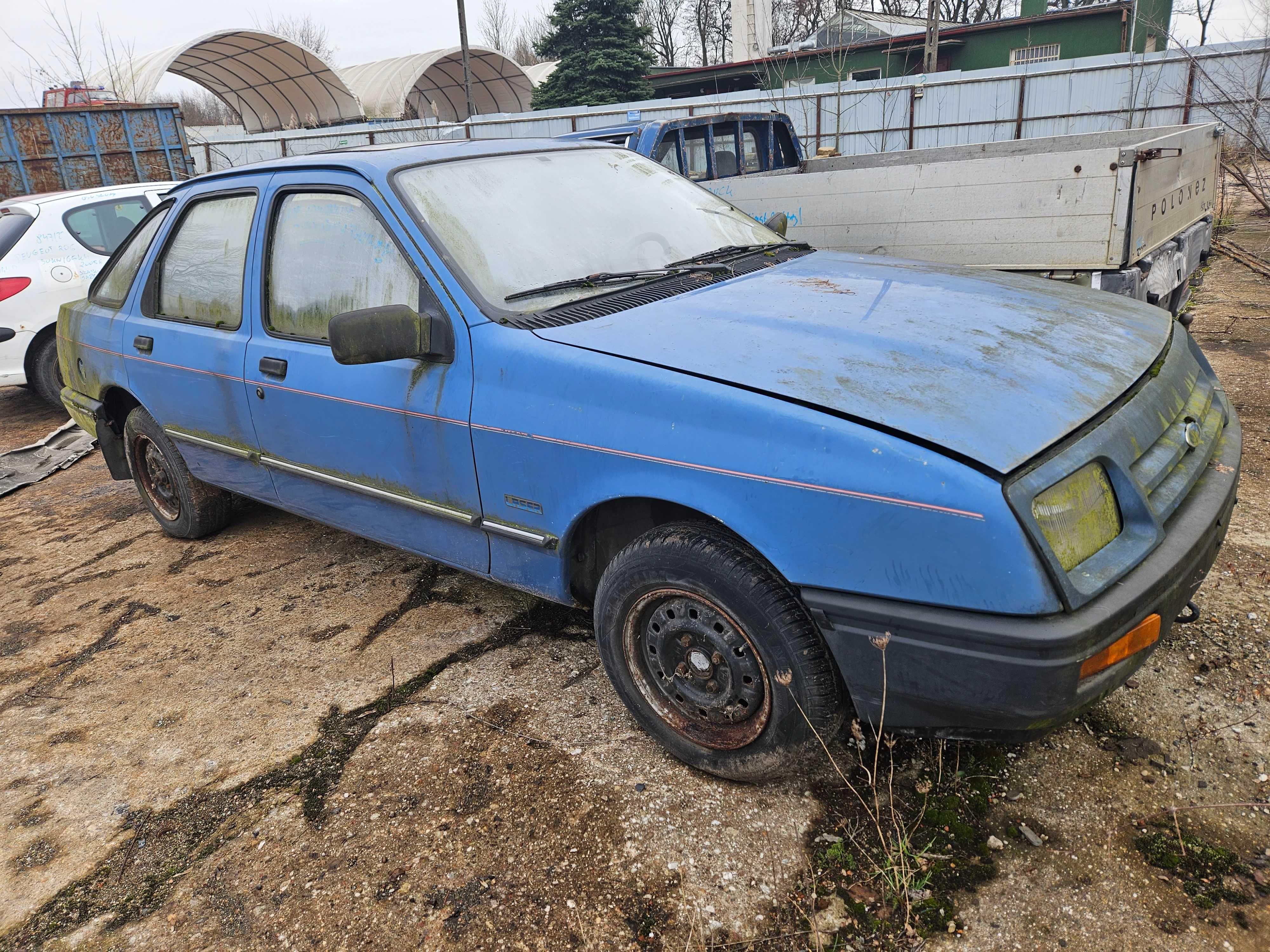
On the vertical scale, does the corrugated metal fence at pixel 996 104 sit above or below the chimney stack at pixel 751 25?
below

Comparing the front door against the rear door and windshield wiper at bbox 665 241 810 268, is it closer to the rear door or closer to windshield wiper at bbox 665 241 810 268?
the rear door

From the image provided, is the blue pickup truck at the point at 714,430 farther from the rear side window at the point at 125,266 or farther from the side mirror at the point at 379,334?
the rear side window at the point at 125,266

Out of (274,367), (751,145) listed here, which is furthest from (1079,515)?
(751,145)

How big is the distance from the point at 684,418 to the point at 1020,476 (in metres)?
0.78

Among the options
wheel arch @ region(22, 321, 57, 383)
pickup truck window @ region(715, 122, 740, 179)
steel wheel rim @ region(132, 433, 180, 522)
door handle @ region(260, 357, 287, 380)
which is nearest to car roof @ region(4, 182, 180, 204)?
wheel arch @ region(22, 321, 57, 383)

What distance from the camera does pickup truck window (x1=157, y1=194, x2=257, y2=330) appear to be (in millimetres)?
3496

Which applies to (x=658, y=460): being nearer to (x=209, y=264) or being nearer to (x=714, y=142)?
(x=209, y=264)

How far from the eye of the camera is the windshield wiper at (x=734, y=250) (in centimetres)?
304

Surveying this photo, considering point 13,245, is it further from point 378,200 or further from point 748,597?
point 748,597

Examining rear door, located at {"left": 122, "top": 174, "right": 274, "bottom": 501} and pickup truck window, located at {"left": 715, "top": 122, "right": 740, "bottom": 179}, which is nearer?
rear door, located at {"left": 122, "top": 174, "right": 274, "bottom": 501}

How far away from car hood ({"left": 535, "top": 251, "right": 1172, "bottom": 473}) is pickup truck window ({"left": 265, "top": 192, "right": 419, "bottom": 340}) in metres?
0.72

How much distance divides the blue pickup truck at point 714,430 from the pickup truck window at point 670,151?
301 cm

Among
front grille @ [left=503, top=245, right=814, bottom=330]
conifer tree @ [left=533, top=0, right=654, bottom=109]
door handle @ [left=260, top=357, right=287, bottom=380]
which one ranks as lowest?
door handle @ [left=260, top=357, right=287, bottom=380]

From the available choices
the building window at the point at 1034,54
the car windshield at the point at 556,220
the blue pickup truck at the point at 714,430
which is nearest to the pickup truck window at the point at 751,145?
the blue pickup truck at the point at 714,430
